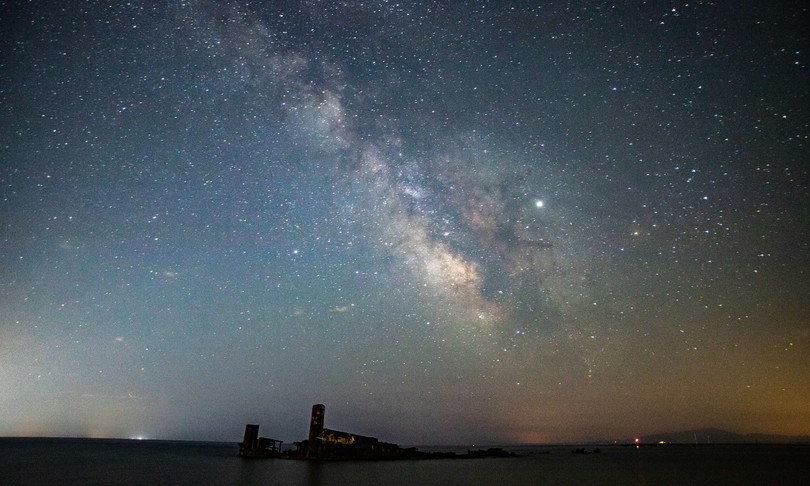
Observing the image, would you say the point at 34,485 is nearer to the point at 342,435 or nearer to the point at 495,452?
the point at 342,435

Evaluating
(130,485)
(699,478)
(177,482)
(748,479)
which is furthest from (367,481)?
(748,479)

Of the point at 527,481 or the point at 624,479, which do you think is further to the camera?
the point at 624,479

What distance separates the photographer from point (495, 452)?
8012 cm

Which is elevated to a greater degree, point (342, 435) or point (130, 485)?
point (342, 435)

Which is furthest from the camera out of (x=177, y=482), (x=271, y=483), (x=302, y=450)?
(x=302, y=450)

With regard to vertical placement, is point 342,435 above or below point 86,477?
above

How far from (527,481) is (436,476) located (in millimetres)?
8567

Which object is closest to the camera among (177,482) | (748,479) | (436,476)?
(177,482)

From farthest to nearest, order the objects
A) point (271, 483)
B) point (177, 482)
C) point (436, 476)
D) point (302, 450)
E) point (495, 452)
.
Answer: point (495, 452), point (302, 450), point (436, 476), point (177, 482), point (271, 483)

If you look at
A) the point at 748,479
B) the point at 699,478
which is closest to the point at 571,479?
the point at 699,478

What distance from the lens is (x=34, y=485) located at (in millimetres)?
32906

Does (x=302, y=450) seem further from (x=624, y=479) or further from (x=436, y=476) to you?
(x=624, y=479)

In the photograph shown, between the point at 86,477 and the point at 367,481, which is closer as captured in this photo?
the point at 367,481

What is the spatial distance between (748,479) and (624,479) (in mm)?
14693
